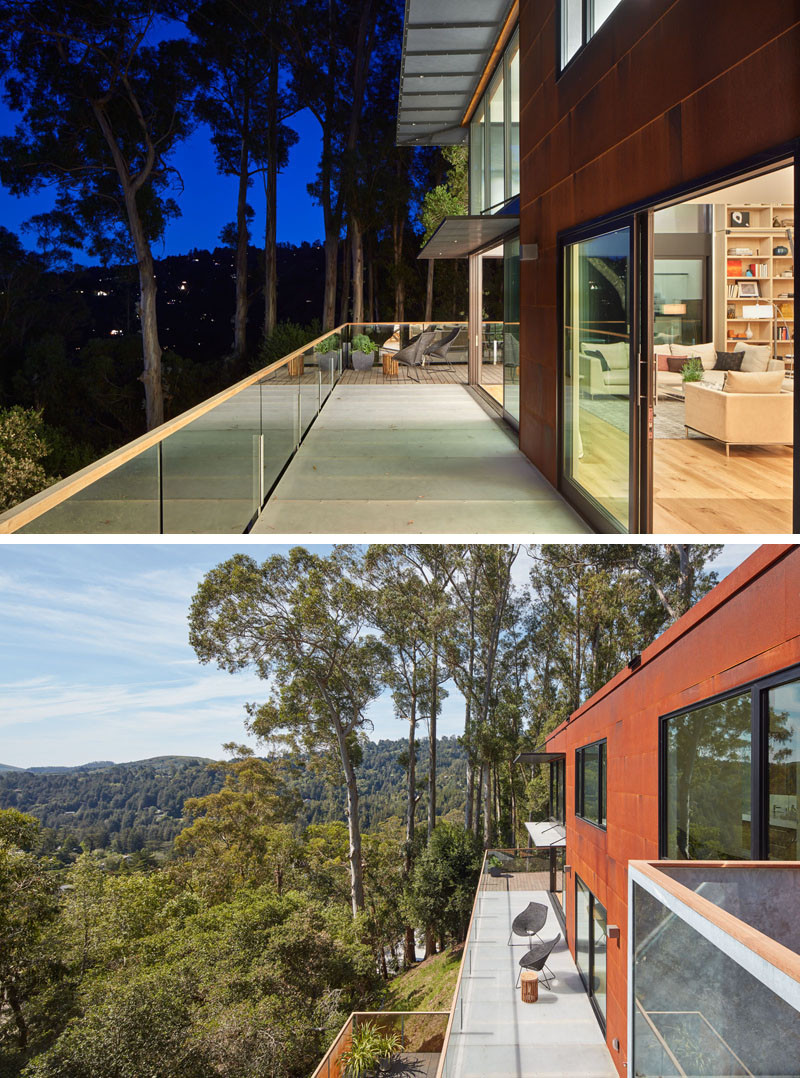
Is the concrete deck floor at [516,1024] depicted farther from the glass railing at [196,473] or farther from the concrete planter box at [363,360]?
the concrete planter box at [363,360]

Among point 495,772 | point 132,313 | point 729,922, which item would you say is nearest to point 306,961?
point 495,772

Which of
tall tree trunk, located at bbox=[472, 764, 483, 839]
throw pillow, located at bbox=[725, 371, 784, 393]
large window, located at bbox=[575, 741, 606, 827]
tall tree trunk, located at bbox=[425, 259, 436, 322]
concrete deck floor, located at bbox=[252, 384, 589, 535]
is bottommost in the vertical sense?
tall tree trunk, located at bbox=[472, 764, 483, 839]

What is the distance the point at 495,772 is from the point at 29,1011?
45.6 feet

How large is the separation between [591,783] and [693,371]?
4.89 metres

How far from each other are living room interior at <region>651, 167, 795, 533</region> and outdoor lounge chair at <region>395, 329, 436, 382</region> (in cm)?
734

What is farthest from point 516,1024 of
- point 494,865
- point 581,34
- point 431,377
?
point 431,377

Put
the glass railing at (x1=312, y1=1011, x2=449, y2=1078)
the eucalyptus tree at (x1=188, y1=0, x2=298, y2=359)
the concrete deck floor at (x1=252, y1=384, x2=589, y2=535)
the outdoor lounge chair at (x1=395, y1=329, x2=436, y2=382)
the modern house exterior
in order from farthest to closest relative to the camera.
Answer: the eucalyptus tree at (x1=188, y1=0, x2=298, y2=359)
the outdoor lounge chair at (x1=395, y1=329, x2=436, y2=382)
the glass railing at (x1=312, y1=1011, x2=449, y2=1078)
the concrete deck floor at (x1=252, y1=384, x2=589, y2=535)
the modern house exterior

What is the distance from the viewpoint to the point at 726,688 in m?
4.18

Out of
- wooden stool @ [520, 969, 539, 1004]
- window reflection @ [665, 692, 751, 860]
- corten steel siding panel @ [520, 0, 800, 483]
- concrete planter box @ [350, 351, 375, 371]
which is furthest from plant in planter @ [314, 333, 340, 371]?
window reflection @ [665, 692, 751, 860]

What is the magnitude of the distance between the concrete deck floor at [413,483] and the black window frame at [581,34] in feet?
11.7

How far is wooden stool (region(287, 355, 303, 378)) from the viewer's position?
10569 millimetres

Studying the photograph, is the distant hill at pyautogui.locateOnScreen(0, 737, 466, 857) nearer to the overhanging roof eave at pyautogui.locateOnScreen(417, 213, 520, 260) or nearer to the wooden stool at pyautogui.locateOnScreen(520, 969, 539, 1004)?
the wooden stool at pyautogui.locateOnScreen(520, 969, 539, 1004)

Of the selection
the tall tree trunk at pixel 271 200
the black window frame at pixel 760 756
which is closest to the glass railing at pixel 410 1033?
the black window frame at pixel 760 756

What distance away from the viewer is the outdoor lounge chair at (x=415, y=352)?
21016 millimetres
